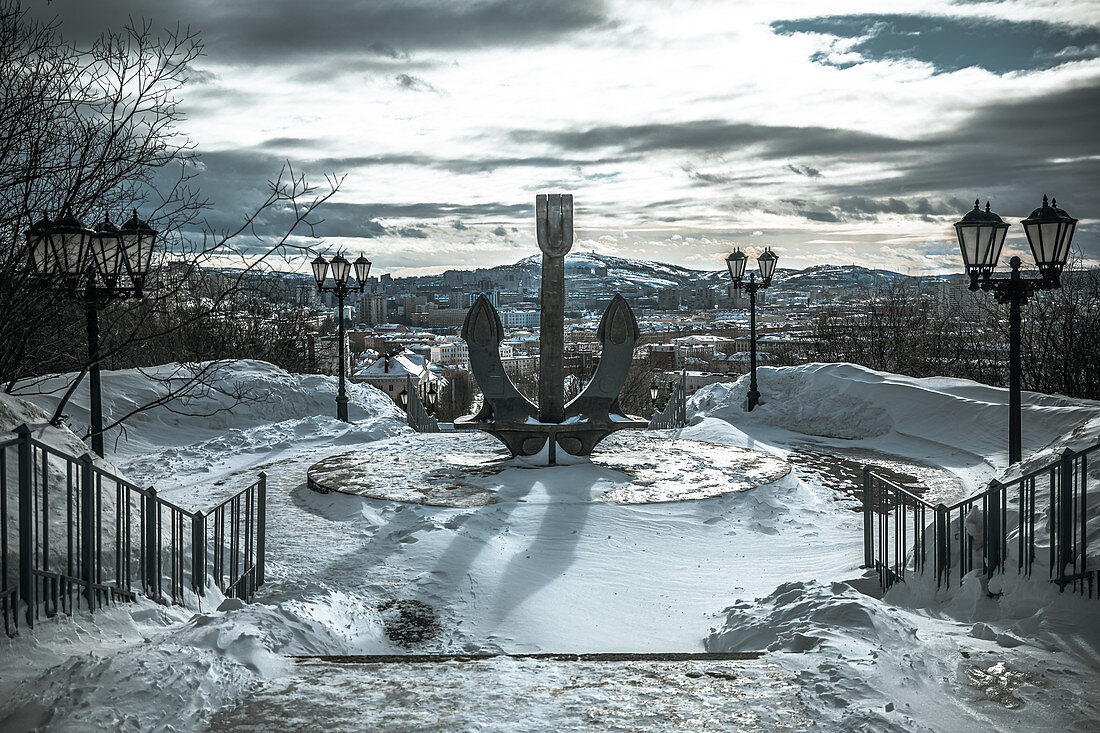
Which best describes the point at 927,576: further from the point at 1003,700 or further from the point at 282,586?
the point at 282,586

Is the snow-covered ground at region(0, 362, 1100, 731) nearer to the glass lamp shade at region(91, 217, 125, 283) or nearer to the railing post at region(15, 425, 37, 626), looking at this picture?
the railing post at region(15, 425, 37, 626)

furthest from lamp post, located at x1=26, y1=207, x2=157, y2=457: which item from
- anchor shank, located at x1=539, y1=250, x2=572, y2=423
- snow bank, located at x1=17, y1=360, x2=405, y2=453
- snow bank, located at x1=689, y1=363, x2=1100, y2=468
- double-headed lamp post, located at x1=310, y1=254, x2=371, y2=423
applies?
snow bank, located at x1=689, y1=363, x2=1100, y2=468

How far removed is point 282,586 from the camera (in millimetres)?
6449

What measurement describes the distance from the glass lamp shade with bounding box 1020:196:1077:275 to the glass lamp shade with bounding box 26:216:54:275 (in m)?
9.51

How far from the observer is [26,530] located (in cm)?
400

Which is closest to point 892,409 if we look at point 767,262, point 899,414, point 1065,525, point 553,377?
point 899,414

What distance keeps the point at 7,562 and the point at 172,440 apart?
11623 mm

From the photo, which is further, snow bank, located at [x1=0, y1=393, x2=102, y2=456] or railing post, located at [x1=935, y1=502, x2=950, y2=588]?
railing post, located at [x1=935, y1=502, x2=950, y2=588]

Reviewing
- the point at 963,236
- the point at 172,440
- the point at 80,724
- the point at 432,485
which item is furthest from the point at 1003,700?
the point at 172,440

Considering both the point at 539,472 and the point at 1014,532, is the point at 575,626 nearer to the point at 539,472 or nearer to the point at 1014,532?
the point at 1014,532

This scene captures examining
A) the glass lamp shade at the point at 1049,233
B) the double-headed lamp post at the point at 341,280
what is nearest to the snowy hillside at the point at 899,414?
the glass lamp shade at the point at 1049,233

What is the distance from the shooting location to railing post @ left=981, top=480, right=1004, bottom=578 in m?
5.28

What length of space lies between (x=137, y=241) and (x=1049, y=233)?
9.42 m

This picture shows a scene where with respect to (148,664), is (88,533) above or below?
above
